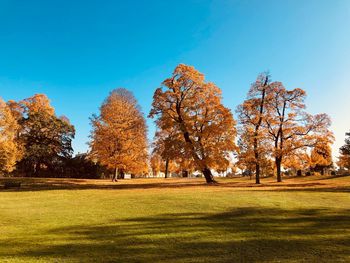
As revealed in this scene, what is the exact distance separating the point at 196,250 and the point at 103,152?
106 feet

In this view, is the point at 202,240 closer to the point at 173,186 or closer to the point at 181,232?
the point at 181,232

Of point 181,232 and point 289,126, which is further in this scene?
point 289,126

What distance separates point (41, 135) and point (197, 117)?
3314cm

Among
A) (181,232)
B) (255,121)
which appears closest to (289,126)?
(255,121)

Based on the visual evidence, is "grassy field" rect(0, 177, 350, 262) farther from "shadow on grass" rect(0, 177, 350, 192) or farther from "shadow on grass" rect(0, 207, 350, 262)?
"shadow on grass" rect(0, 177, 350, 192)

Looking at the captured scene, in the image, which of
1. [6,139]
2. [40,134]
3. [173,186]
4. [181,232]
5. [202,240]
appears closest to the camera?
[202,240]

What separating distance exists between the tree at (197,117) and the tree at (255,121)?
419cm

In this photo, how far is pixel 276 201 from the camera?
15.3 meters

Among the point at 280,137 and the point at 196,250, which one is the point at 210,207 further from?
the point at 280,137

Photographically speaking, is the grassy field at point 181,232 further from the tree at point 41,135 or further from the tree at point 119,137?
the tree at point 41,135

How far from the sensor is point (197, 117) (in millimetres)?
33750

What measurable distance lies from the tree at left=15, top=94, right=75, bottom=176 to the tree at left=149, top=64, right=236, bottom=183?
27318 mm

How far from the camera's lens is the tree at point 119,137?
38125 mm

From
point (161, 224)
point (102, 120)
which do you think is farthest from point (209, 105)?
point (161, 224)
